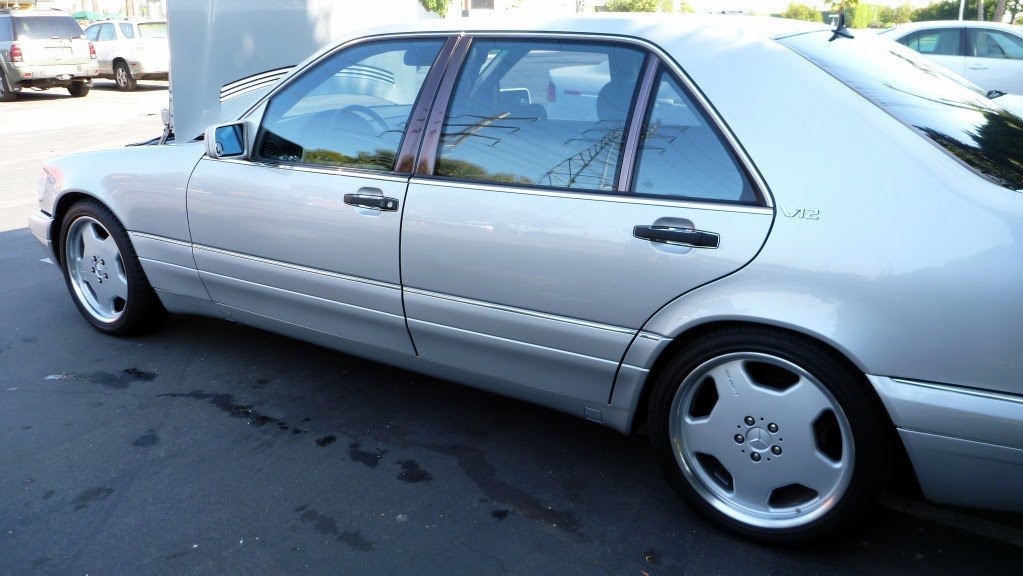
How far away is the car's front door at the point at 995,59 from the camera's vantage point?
11.1m

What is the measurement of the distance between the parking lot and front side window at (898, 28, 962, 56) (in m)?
9.89

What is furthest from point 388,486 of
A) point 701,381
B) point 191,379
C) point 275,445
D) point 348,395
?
point 191,379

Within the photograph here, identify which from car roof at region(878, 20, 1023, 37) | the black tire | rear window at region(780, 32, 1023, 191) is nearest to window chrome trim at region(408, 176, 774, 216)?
rear window at region(780, 32, 1023, 191)

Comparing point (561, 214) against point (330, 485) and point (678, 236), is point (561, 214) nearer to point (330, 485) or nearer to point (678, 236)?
point (678, 236)

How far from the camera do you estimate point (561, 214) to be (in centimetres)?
280

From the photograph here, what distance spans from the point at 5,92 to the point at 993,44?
1838 cm

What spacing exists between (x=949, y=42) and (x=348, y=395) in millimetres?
10639

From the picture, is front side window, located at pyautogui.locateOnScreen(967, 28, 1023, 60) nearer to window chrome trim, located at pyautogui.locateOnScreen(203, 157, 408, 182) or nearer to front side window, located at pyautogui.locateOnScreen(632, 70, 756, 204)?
front side window, located at pyautogui.locateOnScreen(632, 70, 756, 204)

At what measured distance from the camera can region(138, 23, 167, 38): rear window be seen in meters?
20.2

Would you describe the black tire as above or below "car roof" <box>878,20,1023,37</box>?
below

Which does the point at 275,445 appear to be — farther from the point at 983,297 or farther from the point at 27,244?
the point at 27,244

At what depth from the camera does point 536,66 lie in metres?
3.06

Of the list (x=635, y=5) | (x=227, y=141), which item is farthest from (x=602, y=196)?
(x=635, y=5)

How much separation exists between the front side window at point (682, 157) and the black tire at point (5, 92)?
18862mm
